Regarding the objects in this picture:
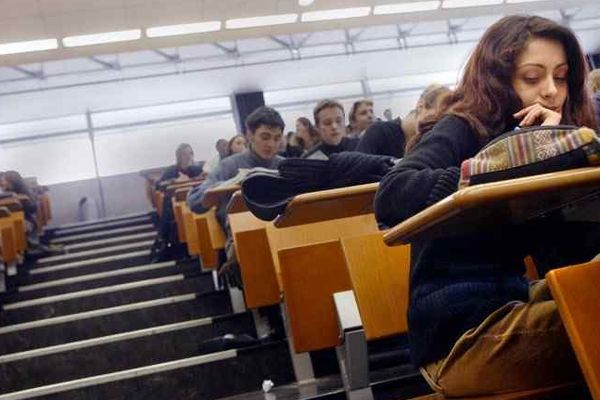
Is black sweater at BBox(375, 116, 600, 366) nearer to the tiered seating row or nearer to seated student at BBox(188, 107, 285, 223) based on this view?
the tiered seating row

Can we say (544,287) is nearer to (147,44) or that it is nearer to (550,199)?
(550,199)

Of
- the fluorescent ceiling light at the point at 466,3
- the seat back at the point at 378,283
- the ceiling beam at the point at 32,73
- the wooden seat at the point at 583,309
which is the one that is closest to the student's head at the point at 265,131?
the seat back at the point at 378,283

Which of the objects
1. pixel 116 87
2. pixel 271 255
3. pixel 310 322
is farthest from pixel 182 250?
pixel 116 87

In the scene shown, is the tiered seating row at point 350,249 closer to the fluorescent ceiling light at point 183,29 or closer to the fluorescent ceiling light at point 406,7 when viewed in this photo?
the fluorescent ceiling light at point 183,29

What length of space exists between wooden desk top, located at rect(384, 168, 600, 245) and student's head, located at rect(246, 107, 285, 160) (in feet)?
6.51

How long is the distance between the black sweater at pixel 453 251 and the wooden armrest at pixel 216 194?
1148mm

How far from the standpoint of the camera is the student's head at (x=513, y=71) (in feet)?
3.40

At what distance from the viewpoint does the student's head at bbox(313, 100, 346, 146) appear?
2.79 metres

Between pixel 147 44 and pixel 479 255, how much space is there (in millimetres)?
5465

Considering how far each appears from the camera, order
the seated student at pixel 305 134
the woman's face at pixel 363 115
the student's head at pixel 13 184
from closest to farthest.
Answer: the woman's face at pixel 363 115 → the seated student at pixel 305 134 → the student's head at pixel 13 184

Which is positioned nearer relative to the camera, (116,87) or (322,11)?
(322,11)

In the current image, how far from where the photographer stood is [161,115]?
9.03 meters

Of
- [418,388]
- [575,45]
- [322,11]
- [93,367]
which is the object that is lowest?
[418,388]

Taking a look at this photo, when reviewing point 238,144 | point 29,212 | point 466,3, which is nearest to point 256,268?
point 238,144
